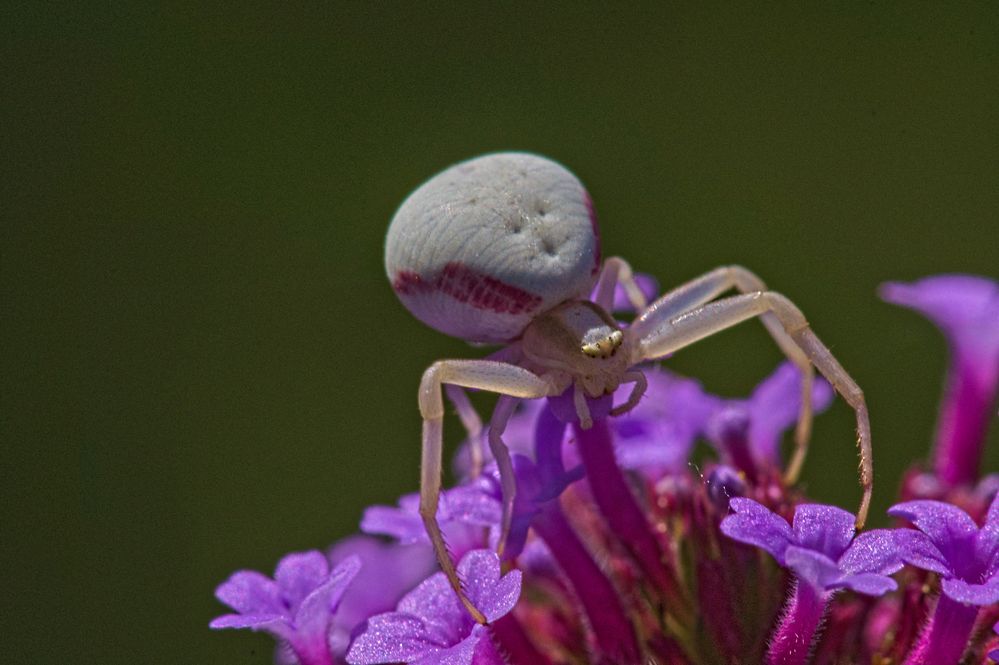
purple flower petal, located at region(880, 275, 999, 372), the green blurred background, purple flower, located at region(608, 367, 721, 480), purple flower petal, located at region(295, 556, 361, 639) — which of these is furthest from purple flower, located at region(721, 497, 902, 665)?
the green blurred background

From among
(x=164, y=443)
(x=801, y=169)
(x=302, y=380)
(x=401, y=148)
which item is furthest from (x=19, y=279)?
(x=801, y=169)

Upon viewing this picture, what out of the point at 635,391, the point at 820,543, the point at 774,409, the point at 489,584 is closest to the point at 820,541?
the point at 820,543

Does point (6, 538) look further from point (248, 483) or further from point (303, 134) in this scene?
point (303, 134)

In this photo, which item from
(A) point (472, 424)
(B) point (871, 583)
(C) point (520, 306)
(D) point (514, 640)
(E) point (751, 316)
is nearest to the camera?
(B) point (871, 583)

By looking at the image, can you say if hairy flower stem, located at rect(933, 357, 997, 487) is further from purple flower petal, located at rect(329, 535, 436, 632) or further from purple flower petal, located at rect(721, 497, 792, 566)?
purple flower petal, located at rect(329, 535, 436, 632)

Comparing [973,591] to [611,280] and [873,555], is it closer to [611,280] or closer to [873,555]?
[873,555]

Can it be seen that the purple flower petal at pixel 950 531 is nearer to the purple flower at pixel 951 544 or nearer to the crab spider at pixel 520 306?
the purple flower at pixel 951 544
